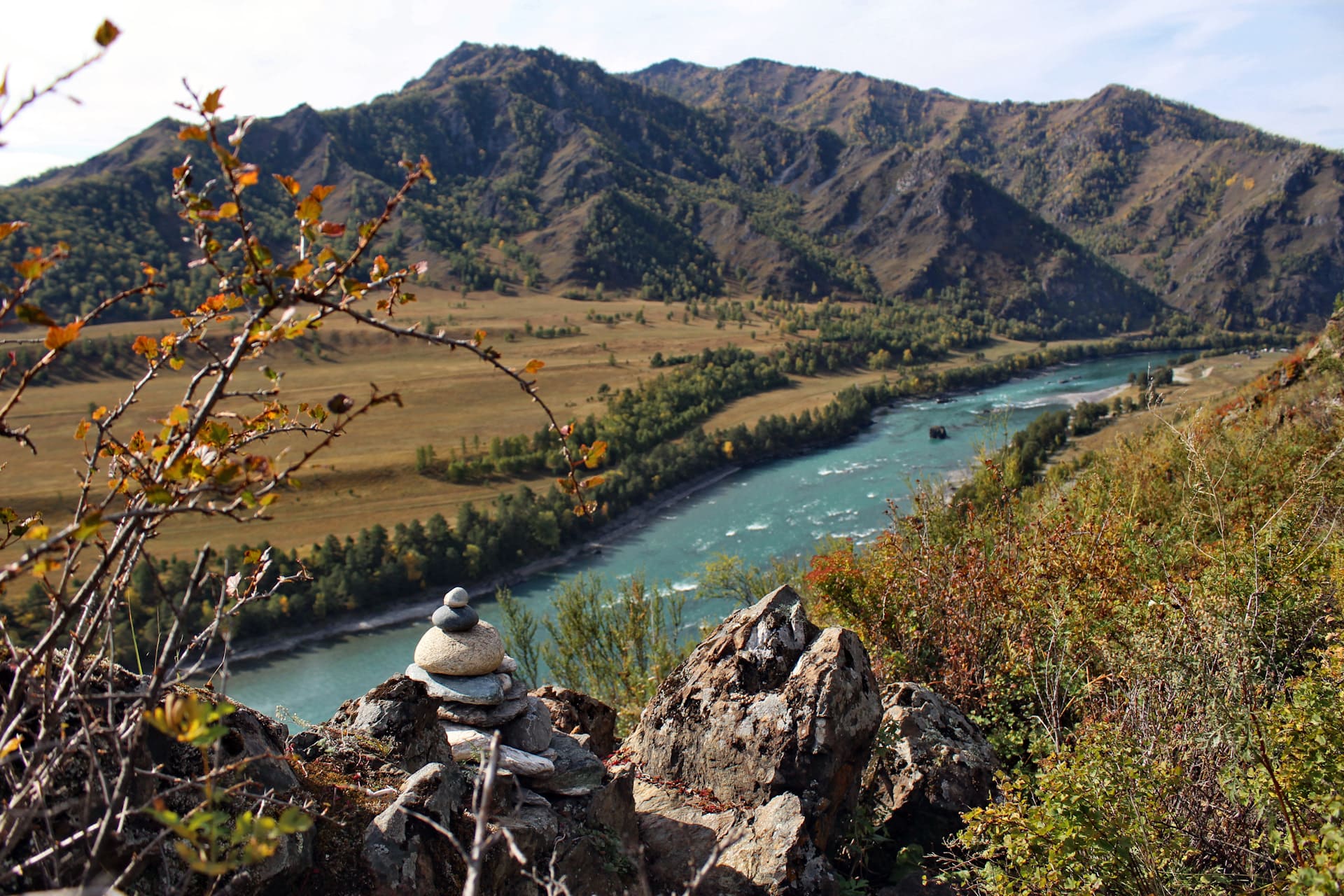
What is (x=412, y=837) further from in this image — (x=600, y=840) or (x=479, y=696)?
(x=479, y=696)

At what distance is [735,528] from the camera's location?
4659 cm

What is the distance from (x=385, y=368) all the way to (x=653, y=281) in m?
81.4

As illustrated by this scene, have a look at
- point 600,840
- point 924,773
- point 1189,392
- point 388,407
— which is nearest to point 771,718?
point 924,773

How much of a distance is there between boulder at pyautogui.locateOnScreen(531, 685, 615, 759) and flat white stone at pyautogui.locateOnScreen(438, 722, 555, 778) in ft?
5.12

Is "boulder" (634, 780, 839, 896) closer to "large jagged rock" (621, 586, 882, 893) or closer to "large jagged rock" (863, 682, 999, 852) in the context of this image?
"large jagged rock" (621, 586, 882, 893)

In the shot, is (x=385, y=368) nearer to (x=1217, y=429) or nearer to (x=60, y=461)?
(x=60, y=461)

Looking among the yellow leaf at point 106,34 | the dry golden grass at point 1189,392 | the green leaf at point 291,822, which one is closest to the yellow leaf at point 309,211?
the yellow leaf at point 106,34

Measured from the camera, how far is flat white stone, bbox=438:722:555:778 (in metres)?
6.32

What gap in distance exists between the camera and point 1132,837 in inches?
187

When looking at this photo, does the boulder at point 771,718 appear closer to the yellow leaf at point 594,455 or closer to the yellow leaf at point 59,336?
the yellow leaf at point 594,455

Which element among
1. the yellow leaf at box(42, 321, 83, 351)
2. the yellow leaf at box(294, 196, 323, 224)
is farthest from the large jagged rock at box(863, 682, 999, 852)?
the yellow leaf at box(42, 321, 83, 351)

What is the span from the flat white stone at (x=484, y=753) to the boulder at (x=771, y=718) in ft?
4.96

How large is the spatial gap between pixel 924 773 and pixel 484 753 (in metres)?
4.17

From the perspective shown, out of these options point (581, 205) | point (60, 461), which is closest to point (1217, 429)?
point (60, 461)
